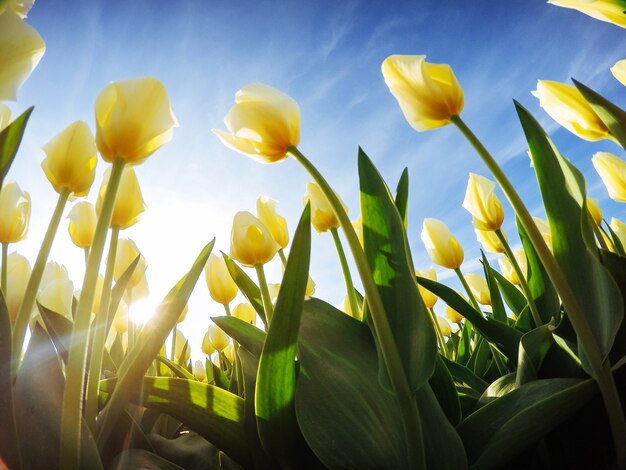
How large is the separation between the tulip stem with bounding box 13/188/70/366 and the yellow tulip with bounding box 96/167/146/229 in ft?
0.70

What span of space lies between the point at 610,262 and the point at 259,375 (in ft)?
1.80

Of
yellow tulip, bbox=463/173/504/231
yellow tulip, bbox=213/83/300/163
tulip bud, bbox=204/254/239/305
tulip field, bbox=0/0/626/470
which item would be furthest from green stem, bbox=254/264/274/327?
yellow tulip, bbox=463/173/504/231

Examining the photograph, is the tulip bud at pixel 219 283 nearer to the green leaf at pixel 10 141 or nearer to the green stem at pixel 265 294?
the green stem at pixel 265 294

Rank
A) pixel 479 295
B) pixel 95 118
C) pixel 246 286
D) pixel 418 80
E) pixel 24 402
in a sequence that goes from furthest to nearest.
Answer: pixel 479 295, pixel 246 286, pixel 418 80, pixel 95 118, pixel 24 402

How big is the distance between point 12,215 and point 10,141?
1.85 ft

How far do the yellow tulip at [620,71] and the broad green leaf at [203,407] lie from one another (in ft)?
3.33

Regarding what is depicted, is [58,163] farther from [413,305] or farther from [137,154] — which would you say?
[413,305]

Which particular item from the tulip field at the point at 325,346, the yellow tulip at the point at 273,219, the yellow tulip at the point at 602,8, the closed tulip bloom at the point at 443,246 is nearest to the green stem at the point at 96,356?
the tulip field at the point at 325,346

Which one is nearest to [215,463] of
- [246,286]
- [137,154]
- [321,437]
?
[321,437]

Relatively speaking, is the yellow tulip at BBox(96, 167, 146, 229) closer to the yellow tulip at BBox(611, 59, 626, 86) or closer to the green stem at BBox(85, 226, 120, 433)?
the green stem at BBox(85, 226, 120, 433)

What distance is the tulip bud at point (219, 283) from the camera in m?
1.36

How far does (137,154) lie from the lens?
2.19ft

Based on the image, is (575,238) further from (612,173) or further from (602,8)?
(612,173)

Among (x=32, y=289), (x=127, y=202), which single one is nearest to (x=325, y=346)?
(x=32, y=289)
